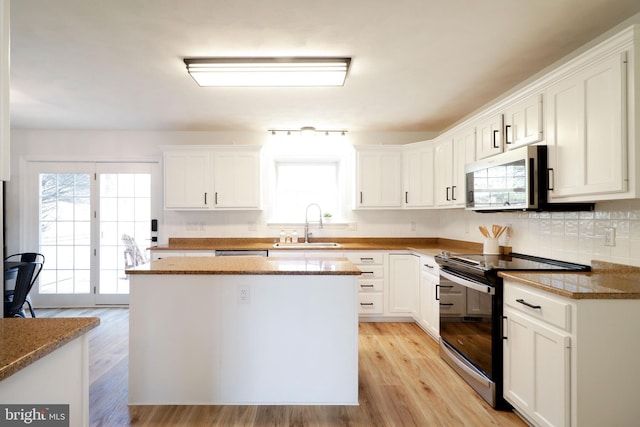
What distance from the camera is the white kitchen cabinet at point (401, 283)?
12.7ft

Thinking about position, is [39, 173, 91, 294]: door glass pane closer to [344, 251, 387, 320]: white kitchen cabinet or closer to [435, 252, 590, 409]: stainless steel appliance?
[344, 251, 387, 320]: white kitchen cabinet

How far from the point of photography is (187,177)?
13.7 ft

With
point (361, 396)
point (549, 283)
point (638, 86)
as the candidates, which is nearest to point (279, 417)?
point (361, 396)

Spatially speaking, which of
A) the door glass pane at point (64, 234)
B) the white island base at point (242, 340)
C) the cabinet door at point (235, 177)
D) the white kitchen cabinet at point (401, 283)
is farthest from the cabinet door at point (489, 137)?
the door glass pane at point (64, 234)

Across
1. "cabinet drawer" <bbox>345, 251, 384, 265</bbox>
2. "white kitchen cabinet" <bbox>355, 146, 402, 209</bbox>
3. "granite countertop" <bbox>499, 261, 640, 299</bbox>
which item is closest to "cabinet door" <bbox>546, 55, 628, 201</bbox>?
"granite countertop" <bbox>499, 261, 640, 299</bbox>

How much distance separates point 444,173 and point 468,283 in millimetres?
1661

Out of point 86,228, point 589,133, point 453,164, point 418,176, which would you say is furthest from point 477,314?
point 86,228

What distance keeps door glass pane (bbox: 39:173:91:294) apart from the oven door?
15.1 ft

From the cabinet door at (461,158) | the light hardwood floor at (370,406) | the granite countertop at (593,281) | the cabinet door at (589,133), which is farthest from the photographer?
the cabinet door at (461,158)

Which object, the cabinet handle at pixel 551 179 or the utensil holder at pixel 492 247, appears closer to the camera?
the cabinet handle at pixel 551 179

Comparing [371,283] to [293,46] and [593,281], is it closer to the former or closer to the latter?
[593,281]

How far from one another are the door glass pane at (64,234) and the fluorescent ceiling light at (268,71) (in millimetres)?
3035

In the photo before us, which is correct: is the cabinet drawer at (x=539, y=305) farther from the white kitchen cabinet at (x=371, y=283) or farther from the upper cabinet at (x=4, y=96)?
the upper cabinet at (x=4, y=96)

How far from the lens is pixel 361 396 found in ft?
7.54
